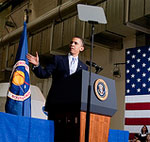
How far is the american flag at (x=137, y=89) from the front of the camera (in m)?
9.45

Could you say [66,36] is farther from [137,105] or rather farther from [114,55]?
[137,105]

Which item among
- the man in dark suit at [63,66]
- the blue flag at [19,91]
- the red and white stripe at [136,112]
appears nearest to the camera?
the man in dark suit at [63,66]

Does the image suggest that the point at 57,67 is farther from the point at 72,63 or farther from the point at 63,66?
the point at 72,63

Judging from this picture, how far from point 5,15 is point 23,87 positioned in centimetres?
1508

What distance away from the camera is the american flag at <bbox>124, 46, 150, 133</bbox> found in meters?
9.45

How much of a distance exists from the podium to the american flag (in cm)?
674

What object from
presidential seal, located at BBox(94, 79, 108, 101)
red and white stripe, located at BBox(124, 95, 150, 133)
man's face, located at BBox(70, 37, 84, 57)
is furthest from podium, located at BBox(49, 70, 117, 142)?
red and white stripe, located at BBox(124, 95, 150, 133)

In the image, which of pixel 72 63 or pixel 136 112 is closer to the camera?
pixel 72 63

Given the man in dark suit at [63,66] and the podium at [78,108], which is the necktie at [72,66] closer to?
the man in dark suit at [63,66]

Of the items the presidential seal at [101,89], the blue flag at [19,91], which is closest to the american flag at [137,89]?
the blue flag at [19,91]

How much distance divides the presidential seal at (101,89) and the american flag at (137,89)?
22.0 feet

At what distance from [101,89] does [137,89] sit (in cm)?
695

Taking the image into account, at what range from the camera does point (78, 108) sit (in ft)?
8.68

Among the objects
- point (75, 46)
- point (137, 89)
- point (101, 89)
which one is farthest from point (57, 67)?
point (137, 89)
